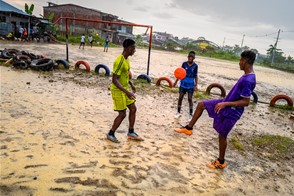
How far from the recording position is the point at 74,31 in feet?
142

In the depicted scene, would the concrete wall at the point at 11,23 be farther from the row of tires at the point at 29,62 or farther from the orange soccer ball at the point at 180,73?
the orange soccer ball at the point at 180,73

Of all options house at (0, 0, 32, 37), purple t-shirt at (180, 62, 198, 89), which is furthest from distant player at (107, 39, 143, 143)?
house at (0, 0, 32, 37)

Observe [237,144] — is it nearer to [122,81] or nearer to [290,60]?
[122,81]

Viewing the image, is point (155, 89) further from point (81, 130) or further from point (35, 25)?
point (35, 25)

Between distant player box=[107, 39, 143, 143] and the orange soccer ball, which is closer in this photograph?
distant player box=[107, 39, 143, 143]

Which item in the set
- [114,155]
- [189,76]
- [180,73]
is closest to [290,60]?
[189,76]

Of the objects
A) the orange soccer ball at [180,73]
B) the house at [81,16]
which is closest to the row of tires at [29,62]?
the orange soccer ball at [180,73]

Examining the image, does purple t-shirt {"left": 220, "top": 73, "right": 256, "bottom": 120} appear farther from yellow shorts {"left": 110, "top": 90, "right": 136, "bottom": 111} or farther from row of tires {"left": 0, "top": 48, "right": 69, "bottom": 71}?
row of tires {"left": 0, "top": 48, "right": 69, "bottom": 71}

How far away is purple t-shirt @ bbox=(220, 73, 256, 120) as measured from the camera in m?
3.26

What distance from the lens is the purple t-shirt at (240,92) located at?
326 cm

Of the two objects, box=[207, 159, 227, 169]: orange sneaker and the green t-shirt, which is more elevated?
the green t-shirt

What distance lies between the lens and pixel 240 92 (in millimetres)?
3324

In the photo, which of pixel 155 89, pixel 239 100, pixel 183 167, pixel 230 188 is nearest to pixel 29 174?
pixel 183 167

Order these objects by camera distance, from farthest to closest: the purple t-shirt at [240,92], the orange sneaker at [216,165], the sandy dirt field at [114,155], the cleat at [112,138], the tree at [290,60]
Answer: the tree at [290,60]
the cleat at [112,138]
the orange sneaker at [216,165]
the purple t-shirt at [240,92]
the sandy dirt field at [114,155]
